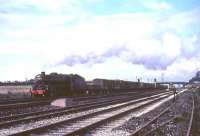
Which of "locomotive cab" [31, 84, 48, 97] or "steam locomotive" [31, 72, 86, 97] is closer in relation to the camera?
"locomotive cab" [31, 84, 48, 97]

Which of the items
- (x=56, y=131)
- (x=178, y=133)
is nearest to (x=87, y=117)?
(x=56, y=131)

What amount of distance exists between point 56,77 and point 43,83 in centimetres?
423

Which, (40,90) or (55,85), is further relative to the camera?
(55,85)

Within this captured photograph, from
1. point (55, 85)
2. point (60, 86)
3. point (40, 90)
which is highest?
point (55, 85)

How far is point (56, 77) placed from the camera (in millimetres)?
49344

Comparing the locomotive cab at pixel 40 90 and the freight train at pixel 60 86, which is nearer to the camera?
the locomotive cab at pixel 40 90

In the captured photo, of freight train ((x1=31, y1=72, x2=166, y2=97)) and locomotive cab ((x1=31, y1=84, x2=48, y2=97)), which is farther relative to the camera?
freight train ((x1=31, y1=72, x2=166, y2=97))

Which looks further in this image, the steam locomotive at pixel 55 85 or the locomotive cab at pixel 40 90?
the steam locomotive at pixel 55 85

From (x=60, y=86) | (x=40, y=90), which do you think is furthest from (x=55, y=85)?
(x=40, y=90)

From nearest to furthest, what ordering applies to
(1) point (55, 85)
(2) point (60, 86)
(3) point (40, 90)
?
(3) point (40, 90), (1) point (55, 85), (2) point (60, 86)

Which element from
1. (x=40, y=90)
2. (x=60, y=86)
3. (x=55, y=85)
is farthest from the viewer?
(x=60, y=86)

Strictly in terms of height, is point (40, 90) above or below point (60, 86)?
below

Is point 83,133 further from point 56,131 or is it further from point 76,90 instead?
point 76,90

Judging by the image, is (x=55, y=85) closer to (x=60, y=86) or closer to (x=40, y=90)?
(x=60, y=86)
